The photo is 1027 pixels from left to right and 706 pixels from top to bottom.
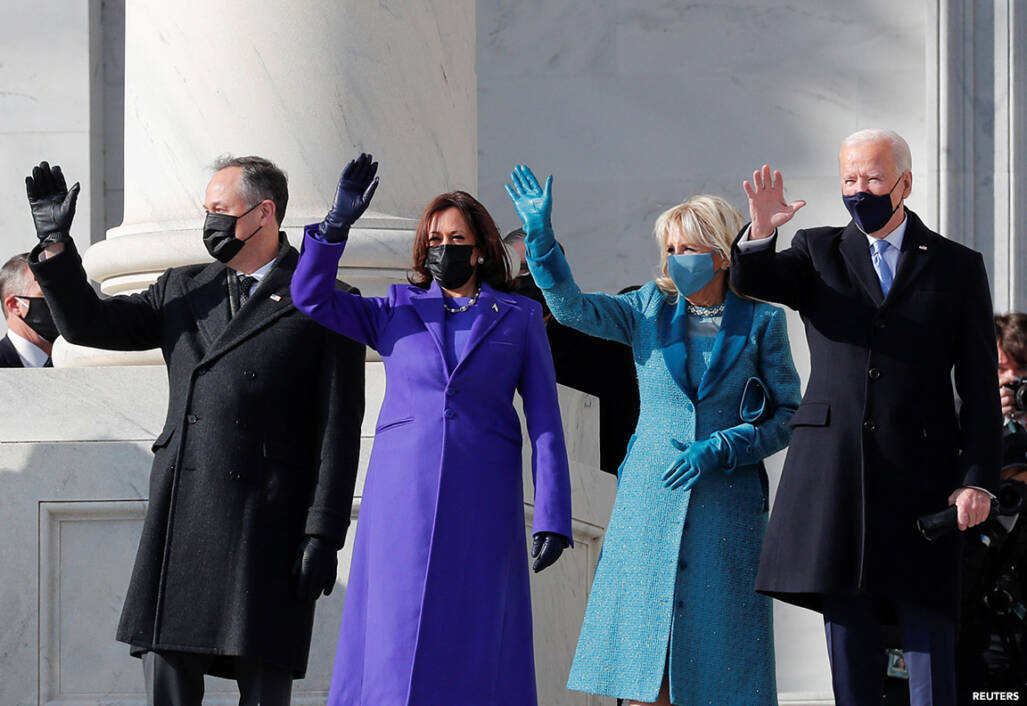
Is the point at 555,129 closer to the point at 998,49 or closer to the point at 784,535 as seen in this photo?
the point at 998,49

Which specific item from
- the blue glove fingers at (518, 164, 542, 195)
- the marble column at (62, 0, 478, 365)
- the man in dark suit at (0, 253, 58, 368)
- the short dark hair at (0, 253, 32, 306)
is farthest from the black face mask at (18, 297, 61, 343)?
the blue glove fingers at (518, 164, 542, 195)

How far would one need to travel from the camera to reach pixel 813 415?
6250 mm

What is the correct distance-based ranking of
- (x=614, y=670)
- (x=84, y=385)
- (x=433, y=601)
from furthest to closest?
(x=84, y=385)
(x=614, y=670)
(x=433, y=601)

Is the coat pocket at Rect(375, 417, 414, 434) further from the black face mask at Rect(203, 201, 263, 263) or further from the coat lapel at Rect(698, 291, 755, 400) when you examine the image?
the coat lapel at Rect(698, 291, 755, 400)

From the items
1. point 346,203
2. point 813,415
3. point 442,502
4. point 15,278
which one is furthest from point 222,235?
point 15,278

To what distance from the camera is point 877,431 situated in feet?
20.2

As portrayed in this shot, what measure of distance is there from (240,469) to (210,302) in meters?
0.56

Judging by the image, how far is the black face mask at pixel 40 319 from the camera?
8734 millimetres

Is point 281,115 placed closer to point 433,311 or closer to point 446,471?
point 433,311

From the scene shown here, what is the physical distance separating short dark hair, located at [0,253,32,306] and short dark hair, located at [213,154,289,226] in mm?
2664

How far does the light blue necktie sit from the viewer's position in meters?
6.33

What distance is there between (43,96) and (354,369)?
539cm

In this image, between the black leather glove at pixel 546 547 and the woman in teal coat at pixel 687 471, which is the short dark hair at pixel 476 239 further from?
the black leather glove at pixel 546 547

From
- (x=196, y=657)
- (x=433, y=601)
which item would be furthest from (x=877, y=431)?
(x=196, y=657)
